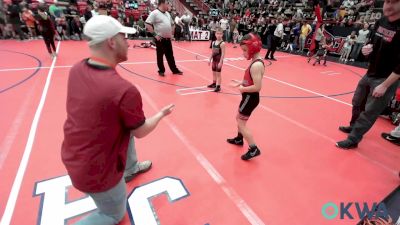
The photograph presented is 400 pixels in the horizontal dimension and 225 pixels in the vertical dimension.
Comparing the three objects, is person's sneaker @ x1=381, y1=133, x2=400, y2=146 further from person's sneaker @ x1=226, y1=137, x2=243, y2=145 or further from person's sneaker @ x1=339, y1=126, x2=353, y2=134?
person's sneaker @ x1=226, y1=137, x2=243, y2=145

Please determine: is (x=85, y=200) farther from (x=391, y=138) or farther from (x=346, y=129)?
(x=391, y=138)

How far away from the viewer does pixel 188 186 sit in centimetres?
268

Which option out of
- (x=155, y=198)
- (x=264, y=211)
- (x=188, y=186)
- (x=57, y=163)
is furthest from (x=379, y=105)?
(x=57, y=163)

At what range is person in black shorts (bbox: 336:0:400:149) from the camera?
113 inches

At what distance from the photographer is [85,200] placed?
239 centimetres

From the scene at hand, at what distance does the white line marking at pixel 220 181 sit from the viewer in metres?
2.34

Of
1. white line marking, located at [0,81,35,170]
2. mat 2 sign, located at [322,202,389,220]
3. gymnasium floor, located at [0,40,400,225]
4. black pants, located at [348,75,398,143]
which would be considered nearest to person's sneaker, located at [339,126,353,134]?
gymnasium floor, located at [0,40,400,225]

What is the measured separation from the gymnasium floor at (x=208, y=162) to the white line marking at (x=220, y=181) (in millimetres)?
12

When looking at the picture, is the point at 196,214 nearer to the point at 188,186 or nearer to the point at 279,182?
the point at 188,186

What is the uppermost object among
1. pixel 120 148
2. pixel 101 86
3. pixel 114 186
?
pixel 101 86

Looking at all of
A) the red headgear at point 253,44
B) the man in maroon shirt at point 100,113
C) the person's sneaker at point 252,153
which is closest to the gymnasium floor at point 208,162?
the person's sneaker at point 252,153

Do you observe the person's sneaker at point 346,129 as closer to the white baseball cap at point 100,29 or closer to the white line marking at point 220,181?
the white line marking at point 220,181

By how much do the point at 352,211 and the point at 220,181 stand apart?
147 centimetres

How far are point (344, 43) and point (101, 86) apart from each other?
14.0m
